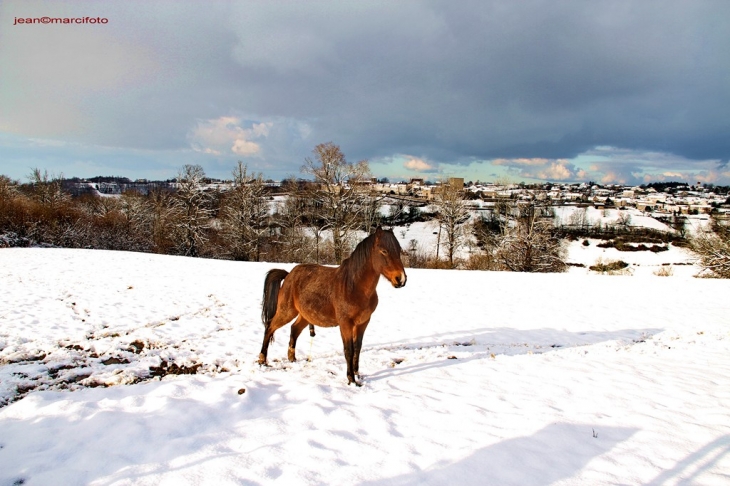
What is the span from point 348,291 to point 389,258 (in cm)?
85

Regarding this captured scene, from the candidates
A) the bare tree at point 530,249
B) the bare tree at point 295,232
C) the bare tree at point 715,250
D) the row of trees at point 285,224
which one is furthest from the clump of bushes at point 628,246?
the bare tree at point 295,232

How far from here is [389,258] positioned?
4.25 metres

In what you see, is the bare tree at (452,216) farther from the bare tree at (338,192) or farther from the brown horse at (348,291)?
the brown horse at (348,291)

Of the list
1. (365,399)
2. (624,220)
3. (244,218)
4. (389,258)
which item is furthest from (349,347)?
(624,220)

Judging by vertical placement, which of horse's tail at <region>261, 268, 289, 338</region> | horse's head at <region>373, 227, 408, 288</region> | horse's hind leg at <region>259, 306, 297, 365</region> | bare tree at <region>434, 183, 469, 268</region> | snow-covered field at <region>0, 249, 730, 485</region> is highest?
bare tree at <region>434, 183, 469, 268</region>

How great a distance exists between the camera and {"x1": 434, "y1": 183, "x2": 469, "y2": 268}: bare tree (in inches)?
1316

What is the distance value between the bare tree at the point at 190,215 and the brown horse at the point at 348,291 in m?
29.7

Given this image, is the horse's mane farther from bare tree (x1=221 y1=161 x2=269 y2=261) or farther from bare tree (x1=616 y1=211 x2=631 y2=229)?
bare tree (x1=616 y1=211 x2=631 y2=229)

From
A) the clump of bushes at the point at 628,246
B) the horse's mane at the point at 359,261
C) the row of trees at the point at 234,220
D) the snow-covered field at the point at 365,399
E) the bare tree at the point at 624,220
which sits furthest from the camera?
the bare tree at the point at 624,220

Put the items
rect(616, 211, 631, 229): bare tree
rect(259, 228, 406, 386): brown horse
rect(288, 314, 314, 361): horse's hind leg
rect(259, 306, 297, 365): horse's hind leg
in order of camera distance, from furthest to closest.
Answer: rect(616, 211, 631, 229): bare tree
rect(288, 314, 314, 361): horse's hind leg
rect(259, 306, 297, 365): horse's hind leg
rect(259, 228, 406, 386): brown horse

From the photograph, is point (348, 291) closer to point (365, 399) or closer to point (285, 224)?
point (365, 399)

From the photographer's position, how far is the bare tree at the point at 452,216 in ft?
110

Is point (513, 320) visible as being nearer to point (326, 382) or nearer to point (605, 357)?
point (605, 357)

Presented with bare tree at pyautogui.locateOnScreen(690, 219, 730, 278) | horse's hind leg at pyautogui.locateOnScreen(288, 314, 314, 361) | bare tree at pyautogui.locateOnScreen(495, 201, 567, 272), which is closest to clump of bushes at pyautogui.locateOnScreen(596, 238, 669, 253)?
bare tree at pyautogui.locateOnScreen(690, 219, 730, 278)
